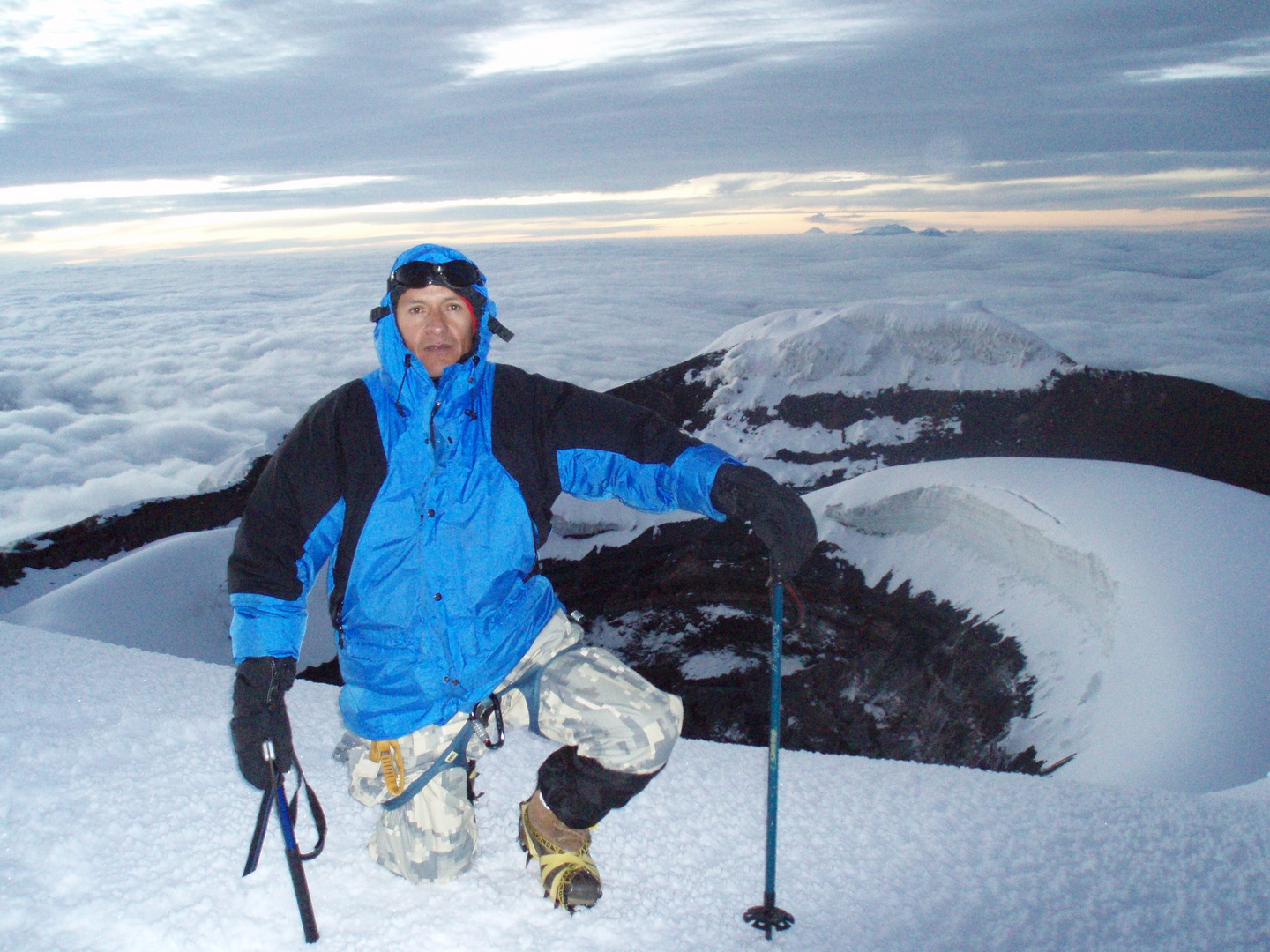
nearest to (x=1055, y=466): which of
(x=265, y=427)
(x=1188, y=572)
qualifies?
(x=1188, y=572)

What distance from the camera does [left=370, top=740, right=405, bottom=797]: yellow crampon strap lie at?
2.27 meters

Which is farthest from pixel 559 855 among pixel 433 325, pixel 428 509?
pixel 433 325

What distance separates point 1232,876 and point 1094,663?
5.86 metres

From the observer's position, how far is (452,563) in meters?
2.08

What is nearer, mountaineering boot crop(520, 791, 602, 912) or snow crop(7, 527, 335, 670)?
mountaineering boot crop(520, 791, 602, 912)

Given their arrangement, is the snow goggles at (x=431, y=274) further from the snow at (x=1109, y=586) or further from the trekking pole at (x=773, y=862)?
the snow at (x=1109, y=586)

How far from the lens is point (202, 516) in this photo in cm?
2120

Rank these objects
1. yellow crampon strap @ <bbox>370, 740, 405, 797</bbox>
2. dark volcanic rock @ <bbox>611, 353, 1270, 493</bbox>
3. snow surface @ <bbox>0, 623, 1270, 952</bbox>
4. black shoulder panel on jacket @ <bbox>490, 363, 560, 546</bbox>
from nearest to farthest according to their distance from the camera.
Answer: snow surface @ <bbox>0, 623, 1270, 952</bbox> < black shoulder panel on jacket @ <bbox>490, 363, 560, 546</bbox> < yellow crampon strap @ <bbox>370, 740, 405, 797</bbox> < dark volcanic rock @ <bbox>611, 353, 1270, 493</bbox>

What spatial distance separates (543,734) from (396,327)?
120 cm

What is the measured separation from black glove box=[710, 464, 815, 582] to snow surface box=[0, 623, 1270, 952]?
37.5 inches

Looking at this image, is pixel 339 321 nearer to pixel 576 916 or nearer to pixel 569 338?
pixel 569 338

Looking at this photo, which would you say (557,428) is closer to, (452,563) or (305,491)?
(452,563)

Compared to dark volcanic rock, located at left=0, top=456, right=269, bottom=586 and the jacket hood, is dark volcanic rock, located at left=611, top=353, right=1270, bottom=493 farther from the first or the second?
the jacket hood

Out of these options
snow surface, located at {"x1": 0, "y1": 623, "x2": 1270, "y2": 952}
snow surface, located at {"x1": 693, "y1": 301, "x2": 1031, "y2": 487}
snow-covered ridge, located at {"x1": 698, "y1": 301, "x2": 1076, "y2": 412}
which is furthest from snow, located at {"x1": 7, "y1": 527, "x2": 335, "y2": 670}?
snow-covered ridge, located at {"x1": 698, "y1": 301, "x2": 1076, "y2": 412}
